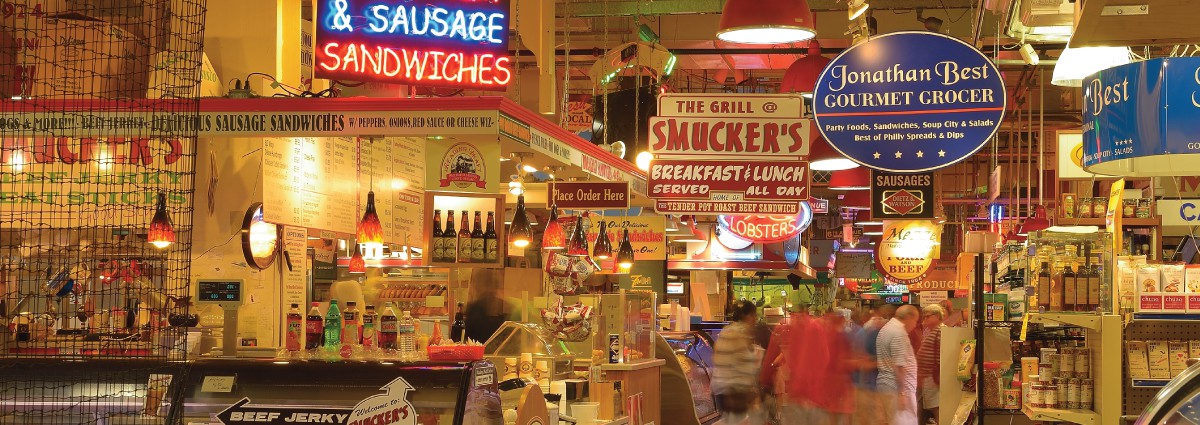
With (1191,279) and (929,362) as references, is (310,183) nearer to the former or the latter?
(1191,279)

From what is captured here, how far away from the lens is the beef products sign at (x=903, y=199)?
12.2 m

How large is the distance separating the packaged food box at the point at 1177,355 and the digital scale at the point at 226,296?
17.6 feet

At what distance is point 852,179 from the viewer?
50.6 feet

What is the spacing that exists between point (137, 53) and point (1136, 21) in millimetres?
7068

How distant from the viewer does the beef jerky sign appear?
529 centimetres

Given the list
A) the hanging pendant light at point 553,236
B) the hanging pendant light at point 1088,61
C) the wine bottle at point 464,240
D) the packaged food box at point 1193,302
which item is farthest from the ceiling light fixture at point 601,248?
the hanging pendant light at point 1088,61

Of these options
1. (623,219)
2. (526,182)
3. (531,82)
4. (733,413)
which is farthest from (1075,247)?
(531,82)

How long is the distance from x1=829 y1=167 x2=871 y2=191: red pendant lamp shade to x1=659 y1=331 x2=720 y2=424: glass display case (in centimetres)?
277

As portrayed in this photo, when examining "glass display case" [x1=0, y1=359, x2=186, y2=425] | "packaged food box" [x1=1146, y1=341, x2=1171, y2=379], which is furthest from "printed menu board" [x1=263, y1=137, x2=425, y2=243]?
"packaged food box" [x1=1146, y1=341, x2=1171, y2=379]

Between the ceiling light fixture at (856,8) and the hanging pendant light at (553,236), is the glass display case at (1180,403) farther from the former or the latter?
the hanging pendant light at (553,236)

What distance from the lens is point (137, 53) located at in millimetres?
8469

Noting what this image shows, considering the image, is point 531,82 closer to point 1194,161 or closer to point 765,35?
point 765,35

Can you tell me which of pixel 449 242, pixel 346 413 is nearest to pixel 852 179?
pixel 449 242

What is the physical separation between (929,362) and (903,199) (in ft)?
6.93
